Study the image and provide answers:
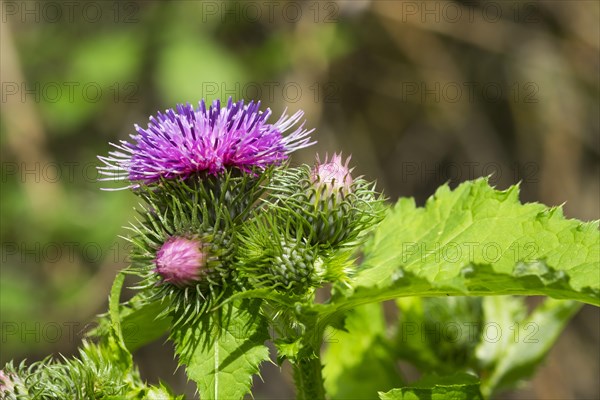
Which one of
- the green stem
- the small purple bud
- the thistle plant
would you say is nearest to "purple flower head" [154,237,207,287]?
the thistle plant

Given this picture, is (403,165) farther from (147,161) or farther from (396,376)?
(147,161)

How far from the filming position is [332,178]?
2.68 m

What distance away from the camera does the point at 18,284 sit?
21.9 ft

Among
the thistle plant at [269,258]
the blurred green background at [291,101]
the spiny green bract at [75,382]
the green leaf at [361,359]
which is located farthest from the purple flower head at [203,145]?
the blurred green background at [291,101]

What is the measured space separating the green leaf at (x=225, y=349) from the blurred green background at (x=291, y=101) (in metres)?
3.93

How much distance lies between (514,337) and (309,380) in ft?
4.63

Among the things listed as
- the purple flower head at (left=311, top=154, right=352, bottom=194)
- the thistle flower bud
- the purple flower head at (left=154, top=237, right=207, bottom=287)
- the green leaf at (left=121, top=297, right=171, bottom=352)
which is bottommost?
the thistle flower bud

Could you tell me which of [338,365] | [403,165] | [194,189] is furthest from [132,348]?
[403,165]

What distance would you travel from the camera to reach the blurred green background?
22.4ft

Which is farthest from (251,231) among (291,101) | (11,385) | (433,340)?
(291,101)

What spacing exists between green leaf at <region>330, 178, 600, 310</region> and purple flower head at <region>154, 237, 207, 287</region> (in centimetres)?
51

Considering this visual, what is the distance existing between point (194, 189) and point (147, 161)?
0.72ft

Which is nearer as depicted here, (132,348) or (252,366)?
(252,366)

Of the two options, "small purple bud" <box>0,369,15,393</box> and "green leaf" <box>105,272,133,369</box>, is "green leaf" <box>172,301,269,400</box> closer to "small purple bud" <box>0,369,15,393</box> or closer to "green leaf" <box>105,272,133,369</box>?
"green leaf" <box>105,272,133,369</box>
